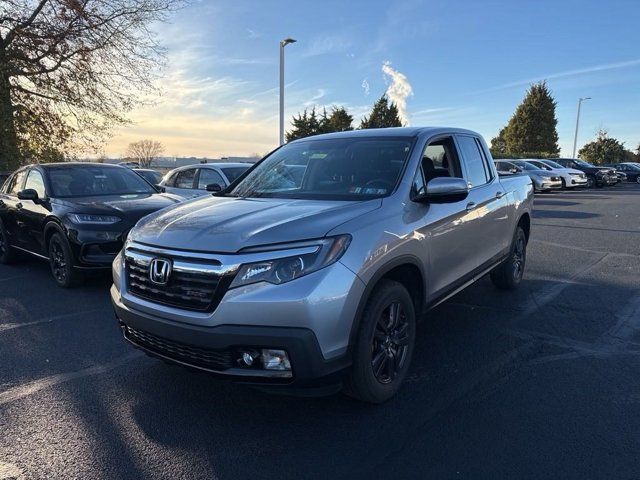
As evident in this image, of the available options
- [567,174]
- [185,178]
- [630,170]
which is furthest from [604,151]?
[185,178]

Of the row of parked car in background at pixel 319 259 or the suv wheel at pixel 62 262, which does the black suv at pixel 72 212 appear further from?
the row of parked car in background at pixel 319 259

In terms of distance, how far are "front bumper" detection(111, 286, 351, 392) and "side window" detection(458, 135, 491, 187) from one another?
8.82 ft

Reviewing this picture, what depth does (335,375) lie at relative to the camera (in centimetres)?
273

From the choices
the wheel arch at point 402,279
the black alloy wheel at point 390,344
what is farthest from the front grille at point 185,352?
the black alloy wheel at point 390,344

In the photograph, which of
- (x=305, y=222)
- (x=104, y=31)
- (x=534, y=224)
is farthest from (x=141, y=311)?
(x=104, y=31)

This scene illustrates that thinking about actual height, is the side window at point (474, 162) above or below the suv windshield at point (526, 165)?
above

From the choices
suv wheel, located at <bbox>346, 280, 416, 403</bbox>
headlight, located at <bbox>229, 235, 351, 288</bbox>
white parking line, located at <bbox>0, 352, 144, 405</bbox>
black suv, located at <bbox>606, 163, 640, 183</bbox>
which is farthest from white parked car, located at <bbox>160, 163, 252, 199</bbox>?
black suv, located at <bbox>606, 163, 640, 183</bbox>

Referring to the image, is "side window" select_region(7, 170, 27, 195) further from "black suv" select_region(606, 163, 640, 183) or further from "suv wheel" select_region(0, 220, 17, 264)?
"black suv" select_region(606, 163, 640, 183)

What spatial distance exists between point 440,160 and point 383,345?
193 cm

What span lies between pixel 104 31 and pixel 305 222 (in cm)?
1567

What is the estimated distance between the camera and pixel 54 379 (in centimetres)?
374

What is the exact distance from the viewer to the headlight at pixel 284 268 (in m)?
2.65

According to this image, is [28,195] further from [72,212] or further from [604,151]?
[604,151]

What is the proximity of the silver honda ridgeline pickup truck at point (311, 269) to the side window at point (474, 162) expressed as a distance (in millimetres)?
498
